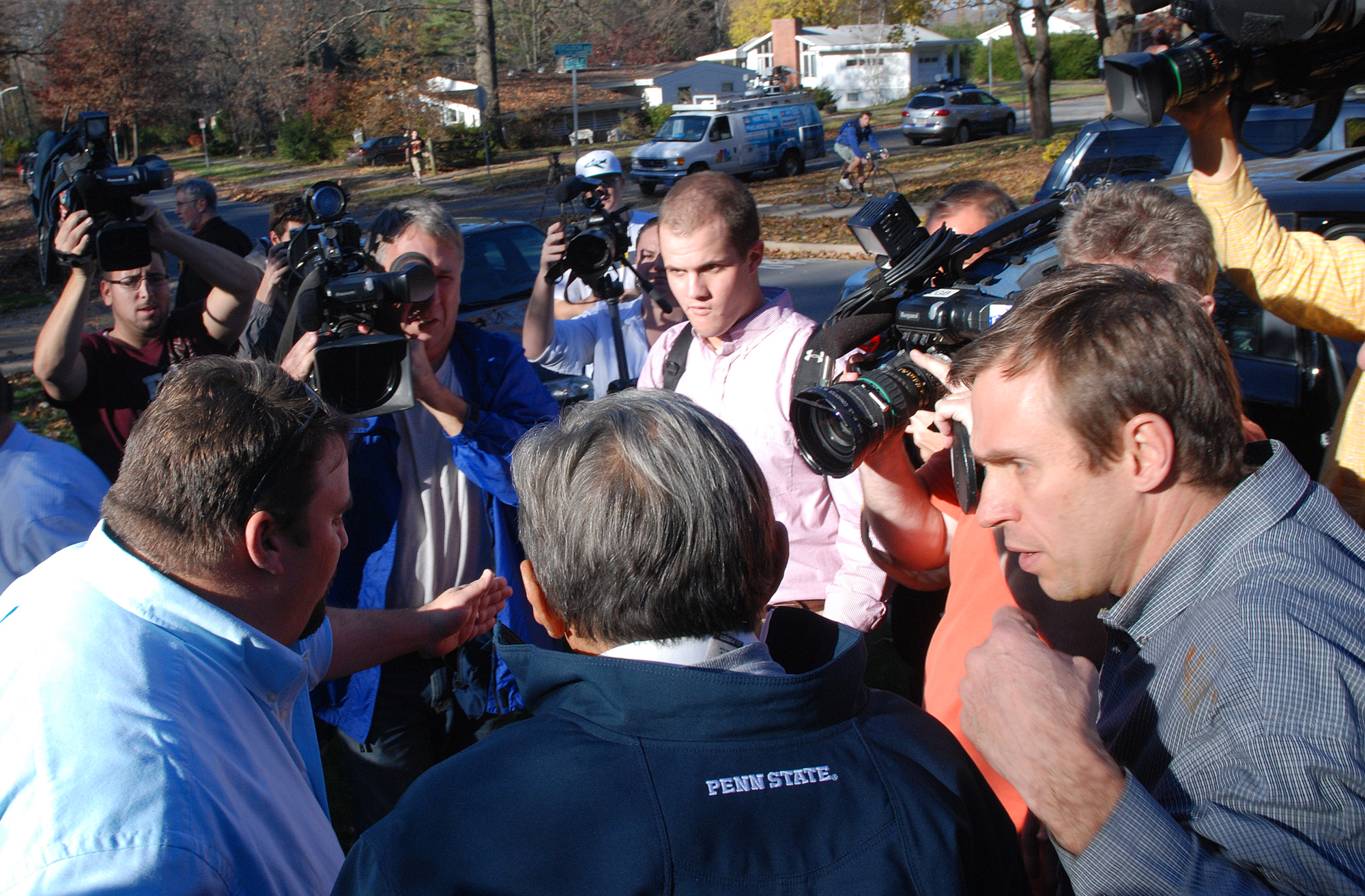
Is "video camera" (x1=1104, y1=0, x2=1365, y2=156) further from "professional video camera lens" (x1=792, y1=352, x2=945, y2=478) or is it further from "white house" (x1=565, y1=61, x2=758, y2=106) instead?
"white house" (x1=565, y1=61, x2=758, y2=106)

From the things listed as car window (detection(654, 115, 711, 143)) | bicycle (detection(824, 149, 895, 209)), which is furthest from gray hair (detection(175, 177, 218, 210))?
car window (detection(654, 115, 711, 143))

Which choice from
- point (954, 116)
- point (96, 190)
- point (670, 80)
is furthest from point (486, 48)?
point (96, 190)

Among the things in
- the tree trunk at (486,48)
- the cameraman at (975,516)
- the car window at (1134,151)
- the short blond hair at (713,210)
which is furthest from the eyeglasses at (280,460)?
the tree trunk at (486,48)

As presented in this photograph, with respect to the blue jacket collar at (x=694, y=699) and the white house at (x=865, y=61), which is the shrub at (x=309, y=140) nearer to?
the white house at (x=865, y=61)

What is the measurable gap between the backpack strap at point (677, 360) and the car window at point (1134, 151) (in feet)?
21.6

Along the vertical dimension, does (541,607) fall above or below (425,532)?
above

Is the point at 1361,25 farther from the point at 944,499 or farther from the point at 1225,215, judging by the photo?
the point at 944,499

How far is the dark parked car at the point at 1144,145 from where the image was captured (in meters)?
7.97

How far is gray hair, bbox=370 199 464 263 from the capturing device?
2.83m

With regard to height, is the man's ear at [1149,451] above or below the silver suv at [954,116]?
below

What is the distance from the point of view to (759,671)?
4.11 ft

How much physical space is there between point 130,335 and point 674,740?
3312 mm

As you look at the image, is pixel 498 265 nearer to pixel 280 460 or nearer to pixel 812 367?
pixel 812 367

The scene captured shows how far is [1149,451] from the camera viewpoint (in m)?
1.37
